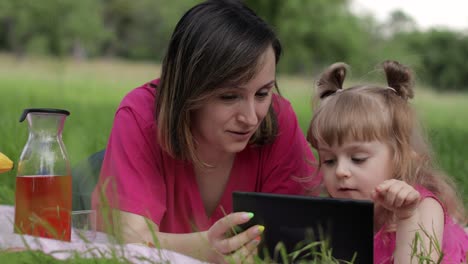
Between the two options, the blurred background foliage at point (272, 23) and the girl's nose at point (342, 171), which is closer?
the girl's nose at point (342, 171)

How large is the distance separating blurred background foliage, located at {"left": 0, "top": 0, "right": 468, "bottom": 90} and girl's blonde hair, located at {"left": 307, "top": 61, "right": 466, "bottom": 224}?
0.80ft

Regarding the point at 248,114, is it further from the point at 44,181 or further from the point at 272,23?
the point at 272,23

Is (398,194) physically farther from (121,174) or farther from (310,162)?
(121,174)

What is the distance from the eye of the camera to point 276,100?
109 inches

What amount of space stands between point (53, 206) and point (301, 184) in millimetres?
1165

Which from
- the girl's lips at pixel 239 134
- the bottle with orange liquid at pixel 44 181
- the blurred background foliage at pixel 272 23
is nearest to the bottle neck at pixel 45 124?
the bottle with orange liquid at pixel 44 181

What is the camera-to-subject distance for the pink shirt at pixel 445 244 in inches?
85.5

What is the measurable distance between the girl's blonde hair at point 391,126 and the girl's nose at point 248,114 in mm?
285

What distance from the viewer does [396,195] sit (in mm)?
1944

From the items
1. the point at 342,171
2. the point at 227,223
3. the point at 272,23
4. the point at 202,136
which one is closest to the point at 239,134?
the point at 202,136

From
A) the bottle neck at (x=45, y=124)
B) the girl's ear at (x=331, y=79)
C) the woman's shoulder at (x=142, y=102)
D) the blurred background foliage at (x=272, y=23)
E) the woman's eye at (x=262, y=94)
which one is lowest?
the bottle neck at (x=45, y=124)

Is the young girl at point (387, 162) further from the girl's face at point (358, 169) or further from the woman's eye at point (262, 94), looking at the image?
the woman's eye at point (262, 94)

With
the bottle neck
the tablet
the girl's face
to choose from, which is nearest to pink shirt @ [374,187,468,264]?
the girl's face

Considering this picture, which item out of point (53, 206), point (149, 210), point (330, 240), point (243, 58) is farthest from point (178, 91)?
point (330, 240)
